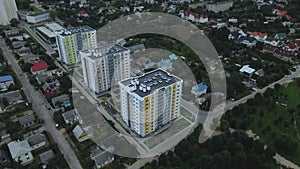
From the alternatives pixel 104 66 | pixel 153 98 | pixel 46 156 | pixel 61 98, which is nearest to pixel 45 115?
pixel 61 98

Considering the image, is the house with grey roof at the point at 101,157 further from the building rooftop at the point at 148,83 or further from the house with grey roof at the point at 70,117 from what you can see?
the building rooftop at the point at 148,83

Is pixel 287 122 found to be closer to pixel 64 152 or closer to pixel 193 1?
pixel 64 152

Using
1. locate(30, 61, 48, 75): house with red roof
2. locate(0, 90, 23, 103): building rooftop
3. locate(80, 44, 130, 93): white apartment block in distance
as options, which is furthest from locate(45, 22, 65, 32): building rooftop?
locate(80, 44, 130, 93): white apartment block in distance

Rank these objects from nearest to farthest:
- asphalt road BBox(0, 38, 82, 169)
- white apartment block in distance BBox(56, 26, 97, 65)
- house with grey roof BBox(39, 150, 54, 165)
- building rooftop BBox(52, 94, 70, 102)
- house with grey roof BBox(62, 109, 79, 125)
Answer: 1. house with grey roof BBox(39, 150, 54, 165)
2. asphalt road BBox(0, 38, 82, 169)
3. house with grey roof BBox(62, 109, 79, 125)
4. building rooftop BBox(52, 94, 70, 102)
5. white apartment block in distance BBox(56, 26, 97, 65)

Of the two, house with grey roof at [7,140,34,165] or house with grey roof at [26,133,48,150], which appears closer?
house with grey roof at [7,140,34,165]

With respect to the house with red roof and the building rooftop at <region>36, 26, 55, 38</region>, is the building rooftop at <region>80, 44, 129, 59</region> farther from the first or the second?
the building rooftop at <region>36, 26, 55, 38</region>

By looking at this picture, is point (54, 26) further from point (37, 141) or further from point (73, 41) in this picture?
point (37, 141)

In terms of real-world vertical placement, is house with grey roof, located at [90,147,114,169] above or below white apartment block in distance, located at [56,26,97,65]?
below
